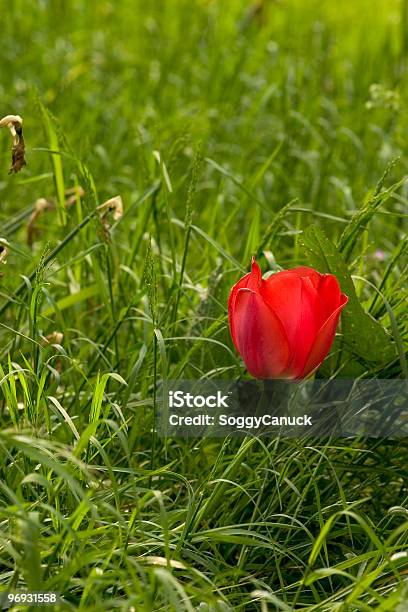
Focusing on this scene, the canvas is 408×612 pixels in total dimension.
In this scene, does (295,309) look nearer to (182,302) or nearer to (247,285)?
(247,285)

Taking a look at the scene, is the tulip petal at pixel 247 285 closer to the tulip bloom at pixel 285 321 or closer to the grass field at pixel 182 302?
the tulip bloom at pixel 285 321

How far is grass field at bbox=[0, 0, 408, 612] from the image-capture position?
51.8 inches

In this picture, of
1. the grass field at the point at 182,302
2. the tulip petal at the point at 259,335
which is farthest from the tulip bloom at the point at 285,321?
the grass field at the point at 182,302

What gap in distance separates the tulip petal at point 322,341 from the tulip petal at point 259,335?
3cm

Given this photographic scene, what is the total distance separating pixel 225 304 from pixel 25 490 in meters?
0.49

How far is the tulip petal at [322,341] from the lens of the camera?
1.36m

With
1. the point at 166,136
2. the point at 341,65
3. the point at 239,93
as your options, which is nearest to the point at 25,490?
the point at 166,136

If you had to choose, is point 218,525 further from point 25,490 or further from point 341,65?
point 341,65

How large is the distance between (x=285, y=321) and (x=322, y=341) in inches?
2.1

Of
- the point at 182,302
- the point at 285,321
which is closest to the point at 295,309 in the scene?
the point at 285,321

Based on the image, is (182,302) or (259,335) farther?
(182,302)

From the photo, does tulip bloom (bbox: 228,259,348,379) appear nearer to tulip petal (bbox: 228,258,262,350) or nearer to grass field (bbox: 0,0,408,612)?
tulip petal (bbox: 228,258,262,350)

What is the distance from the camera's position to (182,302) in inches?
79.1

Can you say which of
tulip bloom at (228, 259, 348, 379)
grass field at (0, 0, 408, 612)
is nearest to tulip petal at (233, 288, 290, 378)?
tulip bloom at (228, 259, 348, 379)
